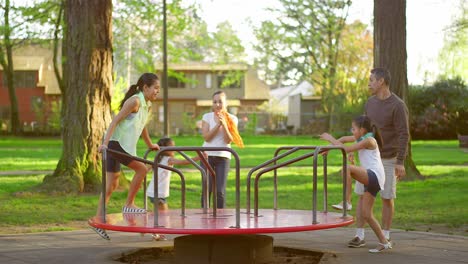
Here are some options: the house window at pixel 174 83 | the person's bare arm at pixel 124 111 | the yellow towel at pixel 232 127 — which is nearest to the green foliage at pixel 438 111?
→ the house window at pixel 174 83

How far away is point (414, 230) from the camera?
12055 millimetres

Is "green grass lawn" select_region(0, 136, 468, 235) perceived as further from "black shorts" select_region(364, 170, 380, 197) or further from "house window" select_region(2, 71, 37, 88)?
"house window" select_region(2, 71, 37, 88)

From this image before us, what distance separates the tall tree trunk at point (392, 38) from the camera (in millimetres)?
20312

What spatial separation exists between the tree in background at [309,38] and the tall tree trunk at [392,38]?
47649 mm

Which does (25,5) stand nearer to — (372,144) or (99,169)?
(99,169)

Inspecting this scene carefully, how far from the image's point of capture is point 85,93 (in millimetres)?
16891

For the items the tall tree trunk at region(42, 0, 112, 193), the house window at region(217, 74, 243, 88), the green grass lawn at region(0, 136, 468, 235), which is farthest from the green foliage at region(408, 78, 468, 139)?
the tall tree trunk at region(42, 0, 112, 193)

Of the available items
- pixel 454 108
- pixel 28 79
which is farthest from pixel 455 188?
pixel 28 79

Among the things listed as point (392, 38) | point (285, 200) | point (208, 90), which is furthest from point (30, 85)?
point (285, 200)

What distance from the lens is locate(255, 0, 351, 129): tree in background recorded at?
71.1 metres

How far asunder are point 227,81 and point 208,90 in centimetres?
395

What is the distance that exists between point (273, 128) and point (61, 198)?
5655 cm

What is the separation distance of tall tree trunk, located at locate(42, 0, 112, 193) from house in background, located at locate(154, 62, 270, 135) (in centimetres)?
5640

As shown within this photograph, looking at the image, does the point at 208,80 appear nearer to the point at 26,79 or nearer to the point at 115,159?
the point at 26,79
